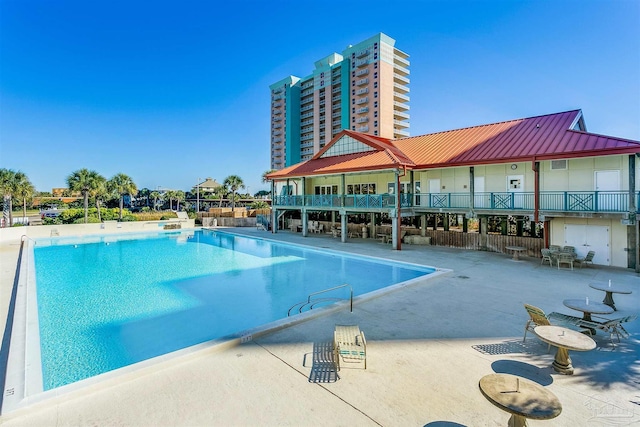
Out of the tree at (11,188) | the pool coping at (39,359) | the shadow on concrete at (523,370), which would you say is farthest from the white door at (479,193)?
the tree at (11,188)

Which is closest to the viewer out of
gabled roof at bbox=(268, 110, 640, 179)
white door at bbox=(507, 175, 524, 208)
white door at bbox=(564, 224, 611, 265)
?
white door at bbox=(564, 224, 611, 265)

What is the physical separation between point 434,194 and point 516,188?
4.56 metres

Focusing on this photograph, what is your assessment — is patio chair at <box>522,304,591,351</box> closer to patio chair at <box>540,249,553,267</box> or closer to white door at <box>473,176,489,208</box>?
patio chair at <box>540,249,553,267</box>

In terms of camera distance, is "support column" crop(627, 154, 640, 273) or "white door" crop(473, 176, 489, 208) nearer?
"support column" crop(627, 154, 640, 273)

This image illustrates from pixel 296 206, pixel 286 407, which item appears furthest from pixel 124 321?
pixel 296 206

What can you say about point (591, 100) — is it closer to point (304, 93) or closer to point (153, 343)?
point (153, 343)

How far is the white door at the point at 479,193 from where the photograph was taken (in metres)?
18.9

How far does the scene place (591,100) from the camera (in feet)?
69.5

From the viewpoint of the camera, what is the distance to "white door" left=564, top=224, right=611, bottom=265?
14.8m

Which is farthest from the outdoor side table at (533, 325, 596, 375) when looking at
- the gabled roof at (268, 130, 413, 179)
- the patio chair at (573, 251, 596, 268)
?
the gabled roof at (268, 130, 413, 179)

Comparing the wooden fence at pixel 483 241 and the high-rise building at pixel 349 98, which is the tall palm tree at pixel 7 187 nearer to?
the wooden fence at pixel 483 241

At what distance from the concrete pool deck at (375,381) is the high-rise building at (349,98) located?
6952cm

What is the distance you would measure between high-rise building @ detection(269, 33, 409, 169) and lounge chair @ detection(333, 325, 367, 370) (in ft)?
232

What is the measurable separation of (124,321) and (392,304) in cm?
808
